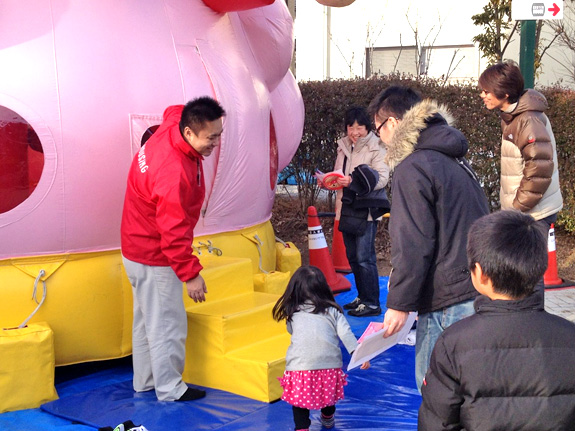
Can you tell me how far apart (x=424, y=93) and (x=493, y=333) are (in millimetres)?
7780

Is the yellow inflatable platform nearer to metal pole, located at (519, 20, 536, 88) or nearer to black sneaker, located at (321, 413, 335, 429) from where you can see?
black sneaker, located at (321, 413, 335, 429)

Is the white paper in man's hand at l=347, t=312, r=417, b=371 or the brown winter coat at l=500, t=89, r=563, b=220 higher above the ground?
the brown winter coat at l=500, t=89, r=563, b=220

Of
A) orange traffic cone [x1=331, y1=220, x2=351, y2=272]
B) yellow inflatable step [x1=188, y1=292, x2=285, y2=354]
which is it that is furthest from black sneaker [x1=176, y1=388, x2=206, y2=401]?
orange traffic cone [x1=331, y1=220, x2=351, y2=272]

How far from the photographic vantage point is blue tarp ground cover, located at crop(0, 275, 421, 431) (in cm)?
435

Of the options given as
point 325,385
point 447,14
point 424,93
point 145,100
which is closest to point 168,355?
point 325,385

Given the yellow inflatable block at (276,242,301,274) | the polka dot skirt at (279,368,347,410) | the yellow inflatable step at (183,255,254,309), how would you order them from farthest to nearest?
the yellow inflatable block at (276,242,301,274), the yellow inflatable step at (183,255,254,309), the polka dot skirt at (279,368,347,410)

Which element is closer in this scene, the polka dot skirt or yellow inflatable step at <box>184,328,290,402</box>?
the polka dot skirt

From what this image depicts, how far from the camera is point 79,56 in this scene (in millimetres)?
4867

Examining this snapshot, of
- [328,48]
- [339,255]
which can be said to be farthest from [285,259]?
[328,48]

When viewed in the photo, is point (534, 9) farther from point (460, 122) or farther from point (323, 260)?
point (323, 260)

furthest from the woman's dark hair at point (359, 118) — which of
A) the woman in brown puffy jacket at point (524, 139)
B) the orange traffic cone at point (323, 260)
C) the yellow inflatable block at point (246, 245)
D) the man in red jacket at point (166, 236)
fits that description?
the man in red jacket at point (166, 236)

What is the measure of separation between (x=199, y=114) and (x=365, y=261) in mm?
2559

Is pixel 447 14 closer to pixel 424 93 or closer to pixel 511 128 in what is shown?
pixel 424 93

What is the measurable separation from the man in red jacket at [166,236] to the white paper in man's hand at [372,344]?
1.36m
